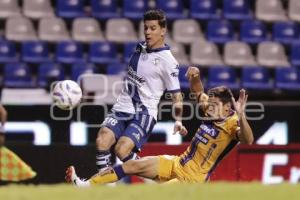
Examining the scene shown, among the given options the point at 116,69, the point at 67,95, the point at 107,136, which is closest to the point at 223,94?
the point at 107,136

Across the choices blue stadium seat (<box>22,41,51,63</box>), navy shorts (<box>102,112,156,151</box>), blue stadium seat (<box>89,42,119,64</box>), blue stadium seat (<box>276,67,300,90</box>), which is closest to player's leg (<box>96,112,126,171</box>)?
navy shorts (<box>102,112,156,151</box>)

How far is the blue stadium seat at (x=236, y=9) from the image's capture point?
16641 millimetres

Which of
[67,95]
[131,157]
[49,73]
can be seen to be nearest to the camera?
[131,157]

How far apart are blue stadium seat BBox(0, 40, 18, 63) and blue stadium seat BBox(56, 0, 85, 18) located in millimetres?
1028

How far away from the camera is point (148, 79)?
33.8 feet

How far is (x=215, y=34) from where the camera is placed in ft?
54.2

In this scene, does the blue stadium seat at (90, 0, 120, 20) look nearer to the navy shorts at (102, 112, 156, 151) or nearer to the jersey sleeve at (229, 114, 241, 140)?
the navy shorts at (102, 112, 156, 151)

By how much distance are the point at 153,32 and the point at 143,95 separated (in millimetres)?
682

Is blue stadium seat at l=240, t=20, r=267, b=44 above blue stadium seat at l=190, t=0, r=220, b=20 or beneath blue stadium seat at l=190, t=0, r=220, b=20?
beneath

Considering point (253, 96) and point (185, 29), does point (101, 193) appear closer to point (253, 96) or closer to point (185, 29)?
point (253, 96)

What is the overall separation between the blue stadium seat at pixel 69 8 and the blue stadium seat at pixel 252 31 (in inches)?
110

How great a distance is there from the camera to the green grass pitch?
620cm

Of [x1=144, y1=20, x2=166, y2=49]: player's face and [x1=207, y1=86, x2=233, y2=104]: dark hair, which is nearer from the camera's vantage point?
[x1=207, y1=86, x2=233, y2=104]: dark hair

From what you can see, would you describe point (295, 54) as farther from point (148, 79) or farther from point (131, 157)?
point (131, 157)
